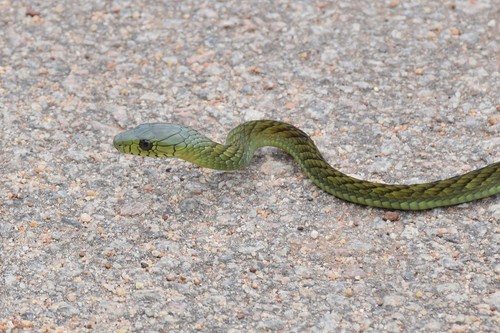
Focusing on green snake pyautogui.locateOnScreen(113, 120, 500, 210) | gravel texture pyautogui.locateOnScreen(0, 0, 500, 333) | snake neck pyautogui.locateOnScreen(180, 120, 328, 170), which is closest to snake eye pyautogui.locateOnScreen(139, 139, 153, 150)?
green snake pyautogui.locateOnScreen(113, 120, 500, 210)

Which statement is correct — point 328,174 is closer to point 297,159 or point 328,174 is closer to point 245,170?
point 297,159

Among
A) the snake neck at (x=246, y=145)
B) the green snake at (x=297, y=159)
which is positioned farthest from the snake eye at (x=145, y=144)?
the snake neck at (x=246, y=145)

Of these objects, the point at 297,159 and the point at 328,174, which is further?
the point at 297,159

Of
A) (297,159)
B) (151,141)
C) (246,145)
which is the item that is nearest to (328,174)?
(297,159)

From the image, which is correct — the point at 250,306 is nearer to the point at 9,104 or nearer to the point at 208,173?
the point at 208,173

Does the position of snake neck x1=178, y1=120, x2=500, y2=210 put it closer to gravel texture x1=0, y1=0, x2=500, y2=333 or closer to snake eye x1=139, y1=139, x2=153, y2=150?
gravel texture x1=0, y1=0, x2=500, y2=333

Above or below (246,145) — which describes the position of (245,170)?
below

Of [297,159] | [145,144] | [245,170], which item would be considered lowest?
[245,170]
